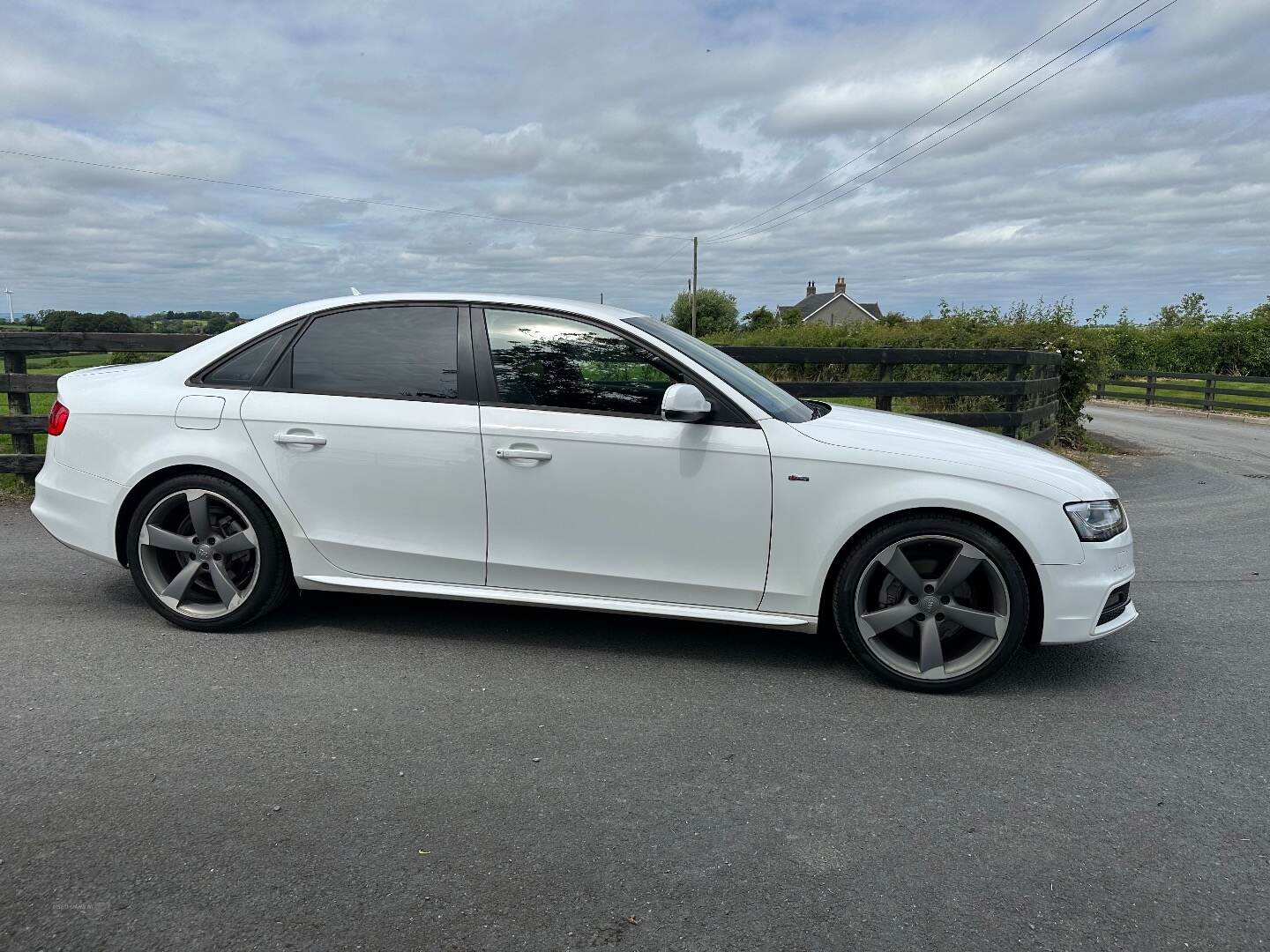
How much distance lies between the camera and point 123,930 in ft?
7.34

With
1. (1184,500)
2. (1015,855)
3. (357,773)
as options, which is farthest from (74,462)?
(1184,500)

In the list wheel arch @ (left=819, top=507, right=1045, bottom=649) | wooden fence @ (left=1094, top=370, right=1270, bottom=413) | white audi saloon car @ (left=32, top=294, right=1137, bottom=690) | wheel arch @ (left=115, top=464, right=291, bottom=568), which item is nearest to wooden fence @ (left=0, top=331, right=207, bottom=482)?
white audi saloon car @ (left=32, top=294, right=1137, bottom=690)

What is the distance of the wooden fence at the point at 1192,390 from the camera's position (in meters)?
24.2

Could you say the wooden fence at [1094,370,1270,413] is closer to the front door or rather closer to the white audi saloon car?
the white audi saloon car

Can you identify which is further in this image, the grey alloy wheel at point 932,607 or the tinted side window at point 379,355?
the tinted side window at point 379,355

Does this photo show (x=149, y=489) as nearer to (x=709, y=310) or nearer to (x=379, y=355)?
(x=379, y=355)

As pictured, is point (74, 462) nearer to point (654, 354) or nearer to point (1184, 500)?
point (654, 354)

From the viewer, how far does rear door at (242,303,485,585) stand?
161 inches

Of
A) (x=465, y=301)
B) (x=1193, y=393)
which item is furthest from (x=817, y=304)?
(x=465, y=301)

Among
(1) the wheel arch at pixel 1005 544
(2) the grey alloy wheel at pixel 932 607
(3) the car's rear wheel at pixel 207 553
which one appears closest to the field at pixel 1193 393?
(1) the wheel arch at pixel 1005 544

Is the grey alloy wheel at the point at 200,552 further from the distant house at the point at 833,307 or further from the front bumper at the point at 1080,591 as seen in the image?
the distant house at the point at 833,307

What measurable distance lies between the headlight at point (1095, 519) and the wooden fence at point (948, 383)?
3.77m

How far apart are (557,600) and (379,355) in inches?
55.6

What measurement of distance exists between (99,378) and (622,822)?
3575mm
